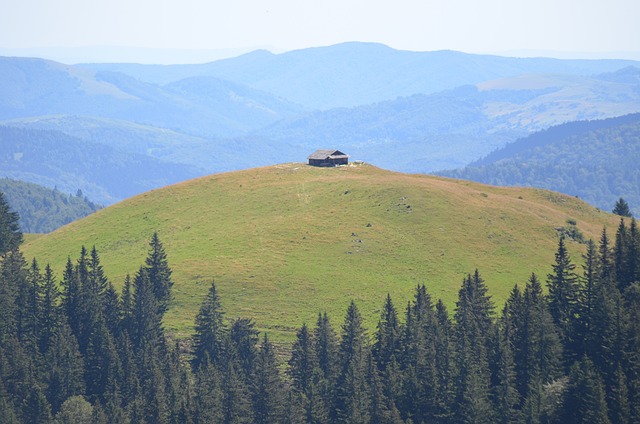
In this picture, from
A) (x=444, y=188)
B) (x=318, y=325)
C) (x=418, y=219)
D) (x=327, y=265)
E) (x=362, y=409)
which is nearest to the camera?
(x=362, y=409)

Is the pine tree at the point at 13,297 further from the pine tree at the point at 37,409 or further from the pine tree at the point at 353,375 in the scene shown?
the pine tree at the point at 353,375

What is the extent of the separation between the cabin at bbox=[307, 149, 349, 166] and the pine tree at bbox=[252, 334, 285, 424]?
71.3m

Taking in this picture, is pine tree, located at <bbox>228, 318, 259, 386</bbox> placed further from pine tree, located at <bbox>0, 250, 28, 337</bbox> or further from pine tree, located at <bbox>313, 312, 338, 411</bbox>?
pine tree, located at <bbox>0, 250, 28, 337</bbox>

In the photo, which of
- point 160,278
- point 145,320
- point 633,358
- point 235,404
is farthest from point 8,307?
point 633,358

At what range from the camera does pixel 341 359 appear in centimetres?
10300

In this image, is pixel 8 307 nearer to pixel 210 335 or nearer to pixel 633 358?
pixel 210 335

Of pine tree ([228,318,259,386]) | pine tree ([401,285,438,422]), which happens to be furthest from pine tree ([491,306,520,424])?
pine tree ([228,318,259,386])

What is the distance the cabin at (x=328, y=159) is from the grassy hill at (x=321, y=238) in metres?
3.97

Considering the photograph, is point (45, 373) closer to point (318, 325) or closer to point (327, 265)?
point (318, 325)

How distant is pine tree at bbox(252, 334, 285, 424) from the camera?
318 feet

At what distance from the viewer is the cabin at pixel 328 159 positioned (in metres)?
168

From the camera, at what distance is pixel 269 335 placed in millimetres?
113688

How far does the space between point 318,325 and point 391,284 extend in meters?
20.8

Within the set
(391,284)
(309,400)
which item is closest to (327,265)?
(391,284)
